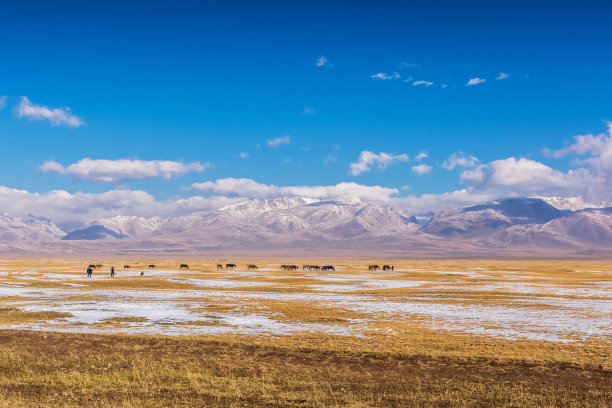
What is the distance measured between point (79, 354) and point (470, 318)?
22958 mm

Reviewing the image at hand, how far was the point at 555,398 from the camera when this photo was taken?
15305 mm

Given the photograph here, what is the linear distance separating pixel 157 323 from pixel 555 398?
70.6ft

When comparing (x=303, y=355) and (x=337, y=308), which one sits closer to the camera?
(x=303, y=355)

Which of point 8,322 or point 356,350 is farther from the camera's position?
point 8,322

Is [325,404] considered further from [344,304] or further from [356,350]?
[344,304]

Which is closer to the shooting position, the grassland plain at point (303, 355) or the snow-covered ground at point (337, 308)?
the grassland plain at point (303, 355)

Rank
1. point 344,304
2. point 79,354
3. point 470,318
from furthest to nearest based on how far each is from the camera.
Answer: point 344,304
point 470,318
point 79,354

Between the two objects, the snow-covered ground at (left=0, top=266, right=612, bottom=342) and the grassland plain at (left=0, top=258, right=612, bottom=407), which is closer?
the grassland plain at (left=0, top=258, right=612, bottom=407)

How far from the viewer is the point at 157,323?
29.5 m

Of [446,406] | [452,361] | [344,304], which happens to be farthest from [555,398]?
[344,304]

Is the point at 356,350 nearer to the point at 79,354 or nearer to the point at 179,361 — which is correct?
the point at 179,361

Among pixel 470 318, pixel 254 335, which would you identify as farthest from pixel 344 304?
pixel 254 335

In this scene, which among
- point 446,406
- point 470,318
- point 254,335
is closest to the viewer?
point 446,406

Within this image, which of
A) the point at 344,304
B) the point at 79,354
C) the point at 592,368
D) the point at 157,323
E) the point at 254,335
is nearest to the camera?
the point at 592,368
